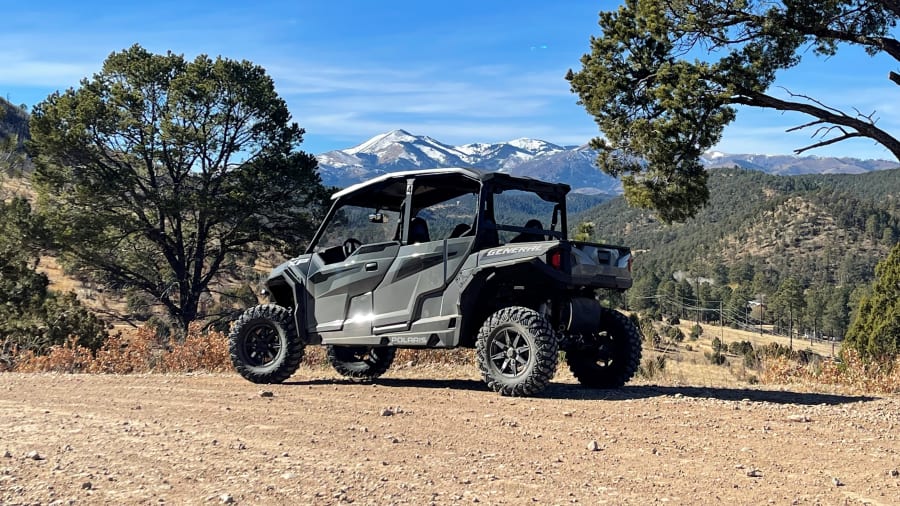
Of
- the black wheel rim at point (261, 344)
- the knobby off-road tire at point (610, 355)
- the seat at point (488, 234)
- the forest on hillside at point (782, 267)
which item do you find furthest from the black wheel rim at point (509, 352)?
the forest on hillside at point (782, 267)

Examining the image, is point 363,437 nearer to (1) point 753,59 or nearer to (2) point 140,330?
(2) point 140,330

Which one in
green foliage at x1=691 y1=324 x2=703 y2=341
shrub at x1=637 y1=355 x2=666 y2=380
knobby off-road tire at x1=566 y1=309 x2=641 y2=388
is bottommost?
green foliage at x1=691 y1=324 x2=703 y2=341

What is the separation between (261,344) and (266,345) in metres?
0.07

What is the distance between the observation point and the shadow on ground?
7473 millimetres

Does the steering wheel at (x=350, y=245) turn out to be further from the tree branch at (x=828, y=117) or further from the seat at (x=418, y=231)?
the tree branch at (x=828, y=117)

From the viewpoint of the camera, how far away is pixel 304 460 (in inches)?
182

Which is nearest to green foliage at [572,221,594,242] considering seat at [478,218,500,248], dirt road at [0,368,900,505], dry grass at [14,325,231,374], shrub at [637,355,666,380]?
shrub at [637,355,666,380]

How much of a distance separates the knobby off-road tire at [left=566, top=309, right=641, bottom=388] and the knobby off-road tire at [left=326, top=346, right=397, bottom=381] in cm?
261

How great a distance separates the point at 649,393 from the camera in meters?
7.81

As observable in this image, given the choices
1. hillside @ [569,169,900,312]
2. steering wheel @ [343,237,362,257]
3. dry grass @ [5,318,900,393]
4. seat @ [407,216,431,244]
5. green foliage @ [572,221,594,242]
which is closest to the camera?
seat @ [407,216,431,244]

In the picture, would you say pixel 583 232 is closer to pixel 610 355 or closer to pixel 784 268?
pixel 610 355

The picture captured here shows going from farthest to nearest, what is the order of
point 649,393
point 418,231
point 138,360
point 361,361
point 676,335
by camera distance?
point 676,335, point 138,360, point 361,361, point 418,231, point 649,393

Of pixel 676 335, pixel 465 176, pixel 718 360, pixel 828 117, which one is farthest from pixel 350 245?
pixel 676 335

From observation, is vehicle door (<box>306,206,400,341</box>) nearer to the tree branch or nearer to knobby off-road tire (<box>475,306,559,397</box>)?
knobby off-road tire (<box>475,306,559,397</box>)
